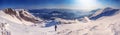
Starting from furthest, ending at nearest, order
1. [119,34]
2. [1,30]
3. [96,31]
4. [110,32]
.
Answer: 1. [1,30]
2. [96,31]
3. [110,32]
4. [119,34]

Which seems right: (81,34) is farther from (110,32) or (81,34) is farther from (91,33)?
(110,32)

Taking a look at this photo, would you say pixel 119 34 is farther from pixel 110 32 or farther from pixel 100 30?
pixel 100 30

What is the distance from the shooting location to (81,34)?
2578 centimetres

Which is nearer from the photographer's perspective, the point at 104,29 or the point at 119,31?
the point at 119,31

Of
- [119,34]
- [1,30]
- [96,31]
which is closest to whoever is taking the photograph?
[119,34]

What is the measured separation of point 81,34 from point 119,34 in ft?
17.1

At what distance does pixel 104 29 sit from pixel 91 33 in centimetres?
136

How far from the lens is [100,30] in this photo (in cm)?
2405

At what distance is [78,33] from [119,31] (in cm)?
615

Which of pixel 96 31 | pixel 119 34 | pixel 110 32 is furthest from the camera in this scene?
pixel 96 31

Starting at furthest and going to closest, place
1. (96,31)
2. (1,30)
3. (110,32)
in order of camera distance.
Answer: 1. (1,30)
2. (96,31)
3. (110,32)

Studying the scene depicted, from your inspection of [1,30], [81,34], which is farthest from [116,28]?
[1,30]

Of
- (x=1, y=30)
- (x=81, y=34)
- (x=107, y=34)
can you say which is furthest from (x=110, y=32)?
(x=1, y=30)

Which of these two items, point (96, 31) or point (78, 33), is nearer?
point (96, 31)
